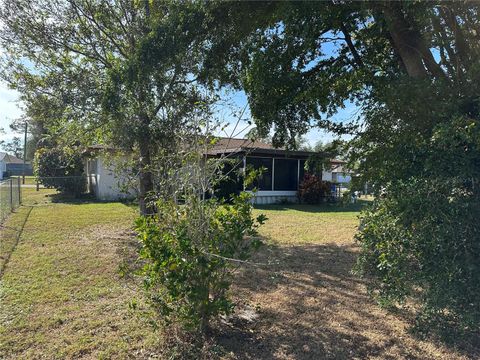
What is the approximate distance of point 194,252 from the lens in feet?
10.3

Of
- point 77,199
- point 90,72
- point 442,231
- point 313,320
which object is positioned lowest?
point 313,320

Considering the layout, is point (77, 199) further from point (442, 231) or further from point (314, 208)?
point (442, 231)

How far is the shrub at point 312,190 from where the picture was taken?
17.2 m

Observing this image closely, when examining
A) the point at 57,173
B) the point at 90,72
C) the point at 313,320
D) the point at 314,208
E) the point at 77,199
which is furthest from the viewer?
the point at 57,173

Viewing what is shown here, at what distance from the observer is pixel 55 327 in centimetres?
382

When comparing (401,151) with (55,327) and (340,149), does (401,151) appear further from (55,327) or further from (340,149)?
(55,327)

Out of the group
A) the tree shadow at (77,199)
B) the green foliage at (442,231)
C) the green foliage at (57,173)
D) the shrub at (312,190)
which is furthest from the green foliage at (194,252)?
the green foliage at (57,173)

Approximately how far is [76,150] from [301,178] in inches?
459

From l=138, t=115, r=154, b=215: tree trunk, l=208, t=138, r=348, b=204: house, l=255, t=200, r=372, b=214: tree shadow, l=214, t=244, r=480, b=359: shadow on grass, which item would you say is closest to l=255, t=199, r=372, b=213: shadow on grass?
l=255, t=200, r=372, b=214: tree shadow

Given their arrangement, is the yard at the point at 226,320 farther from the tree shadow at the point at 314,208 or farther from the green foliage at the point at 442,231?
the tree shadow at the point at 314,208

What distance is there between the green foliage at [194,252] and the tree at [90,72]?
3.39m

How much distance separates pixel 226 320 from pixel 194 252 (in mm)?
1217

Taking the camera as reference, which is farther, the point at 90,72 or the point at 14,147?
the point at 14,147

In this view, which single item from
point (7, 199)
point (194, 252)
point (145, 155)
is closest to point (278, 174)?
point (145, 155)
